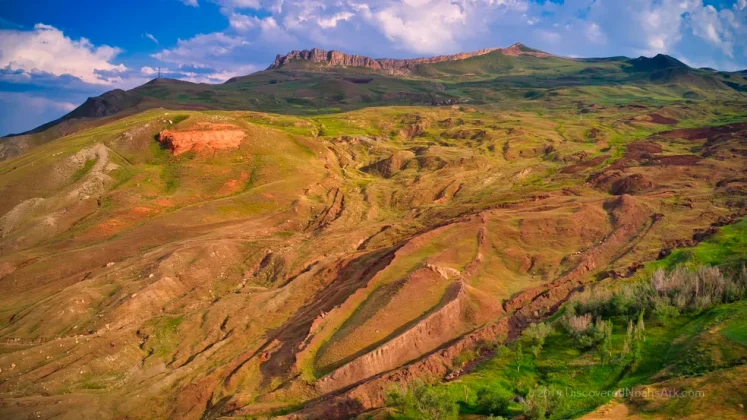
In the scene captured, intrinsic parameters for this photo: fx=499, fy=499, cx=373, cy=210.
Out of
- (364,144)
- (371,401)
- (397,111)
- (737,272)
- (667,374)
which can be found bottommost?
(371,401)

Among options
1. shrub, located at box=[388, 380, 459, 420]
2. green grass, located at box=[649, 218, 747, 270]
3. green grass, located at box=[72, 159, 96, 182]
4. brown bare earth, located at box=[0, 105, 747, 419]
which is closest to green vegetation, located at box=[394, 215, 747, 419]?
shrub, located at box=[388, 380, 459, 420]

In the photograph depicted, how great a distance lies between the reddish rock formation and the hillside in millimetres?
334

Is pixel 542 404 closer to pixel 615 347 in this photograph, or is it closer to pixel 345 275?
pixel 615 347

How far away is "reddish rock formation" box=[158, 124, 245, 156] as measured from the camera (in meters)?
77.1

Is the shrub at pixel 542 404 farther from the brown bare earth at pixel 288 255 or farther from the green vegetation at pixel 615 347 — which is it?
the brown bare earth at pixel 288 255

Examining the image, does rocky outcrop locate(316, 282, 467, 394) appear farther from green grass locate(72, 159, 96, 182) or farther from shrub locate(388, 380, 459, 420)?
green grass locate(72, 159, 96, 182)

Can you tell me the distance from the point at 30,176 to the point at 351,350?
6220 centimetres

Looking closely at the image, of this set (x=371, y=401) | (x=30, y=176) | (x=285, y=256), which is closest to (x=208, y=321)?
(x=285, y=256)

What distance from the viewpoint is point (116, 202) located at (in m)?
64.2

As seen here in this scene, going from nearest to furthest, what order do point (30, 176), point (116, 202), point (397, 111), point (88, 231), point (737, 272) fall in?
point (737, 272)
point (88, 231)
point (116, 202)
point (30, 176)
point (397, 111)

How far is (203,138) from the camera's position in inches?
3091

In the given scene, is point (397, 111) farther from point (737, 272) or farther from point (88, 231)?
point (737, 272)

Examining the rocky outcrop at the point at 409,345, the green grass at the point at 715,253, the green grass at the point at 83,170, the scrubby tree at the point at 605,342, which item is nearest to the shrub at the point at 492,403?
the rocky outcrop at the point at 409,345

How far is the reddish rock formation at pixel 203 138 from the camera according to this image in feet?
253
